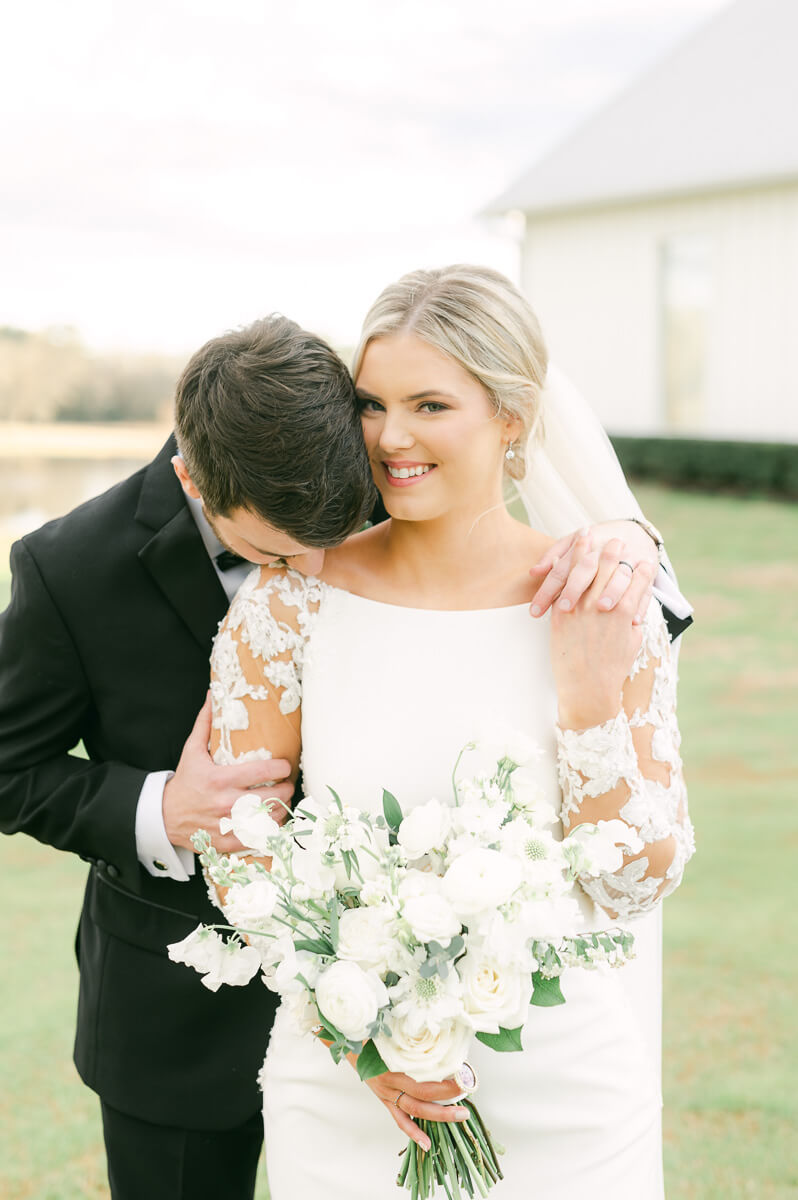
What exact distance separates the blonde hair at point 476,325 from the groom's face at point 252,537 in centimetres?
41

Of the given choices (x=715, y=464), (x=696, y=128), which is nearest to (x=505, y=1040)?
(x=715, y=464)

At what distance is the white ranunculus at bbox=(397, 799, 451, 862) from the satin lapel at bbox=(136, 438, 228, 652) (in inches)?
33.0

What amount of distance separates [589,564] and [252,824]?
2.71 feet

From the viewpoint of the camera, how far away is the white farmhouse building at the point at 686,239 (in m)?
16.9

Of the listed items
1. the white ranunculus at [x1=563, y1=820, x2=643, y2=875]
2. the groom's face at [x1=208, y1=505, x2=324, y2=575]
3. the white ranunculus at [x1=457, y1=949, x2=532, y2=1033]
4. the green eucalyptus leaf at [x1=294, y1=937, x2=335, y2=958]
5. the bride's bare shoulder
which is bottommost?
the white ranunculus at [x1=457, y1=949, x2=532, y2=1033]

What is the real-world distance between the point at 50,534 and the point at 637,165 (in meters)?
17.9

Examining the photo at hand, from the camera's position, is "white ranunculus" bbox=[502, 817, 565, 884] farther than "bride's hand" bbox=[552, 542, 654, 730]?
No

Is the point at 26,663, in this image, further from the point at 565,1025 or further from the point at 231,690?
the point at 565,1025

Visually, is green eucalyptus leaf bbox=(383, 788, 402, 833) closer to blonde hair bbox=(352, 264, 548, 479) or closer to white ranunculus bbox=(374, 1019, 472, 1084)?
white ranunculus bbox=(374, 1019, 472, 1084)

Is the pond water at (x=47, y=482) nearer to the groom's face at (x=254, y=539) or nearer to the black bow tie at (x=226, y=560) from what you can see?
the black bow tie at (x=226, y=560)

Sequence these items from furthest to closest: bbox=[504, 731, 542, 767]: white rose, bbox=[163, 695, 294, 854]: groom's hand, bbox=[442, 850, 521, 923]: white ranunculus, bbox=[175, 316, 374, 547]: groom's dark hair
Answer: bbox=[163, 695, 294, 854]: groom's hand < bbox=[175, 316, 374, 547]: groom's dark hair < bbox=[504, 731, 542, 767]: white rose < bbox=[442, 850, 521, 923]: white ranunculus

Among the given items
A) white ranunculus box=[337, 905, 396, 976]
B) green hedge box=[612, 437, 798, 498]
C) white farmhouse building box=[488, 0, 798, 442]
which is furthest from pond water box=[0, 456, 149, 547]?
white farmhouse building box=[488, 0, 798, 442]

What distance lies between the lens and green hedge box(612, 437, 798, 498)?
52.6 feet

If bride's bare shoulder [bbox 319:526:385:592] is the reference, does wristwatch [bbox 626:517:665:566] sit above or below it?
above
